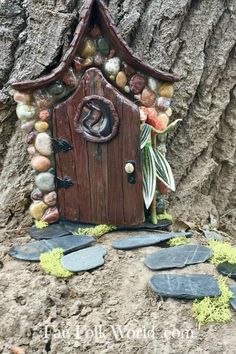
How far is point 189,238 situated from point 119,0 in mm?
1520

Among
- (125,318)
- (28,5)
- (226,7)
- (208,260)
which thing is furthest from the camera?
(226,7)

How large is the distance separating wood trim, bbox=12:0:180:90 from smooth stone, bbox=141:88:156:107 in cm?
9

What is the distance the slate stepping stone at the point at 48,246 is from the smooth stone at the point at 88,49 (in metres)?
0.96

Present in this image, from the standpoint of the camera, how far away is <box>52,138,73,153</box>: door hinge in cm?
276

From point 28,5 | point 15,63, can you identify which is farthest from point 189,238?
point 28,5

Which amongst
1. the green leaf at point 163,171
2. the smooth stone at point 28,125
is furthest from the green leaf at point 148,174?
the smooth stone at point 28,125

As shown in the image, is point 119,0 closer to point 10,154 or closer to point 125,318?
point 10,154

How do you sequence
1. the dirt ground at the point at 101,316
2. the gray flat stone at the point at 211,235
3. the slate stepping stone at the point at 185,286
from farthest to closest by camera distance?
the gray flat stone at the point at 211,235, the slate stepping stone at the point at 185,286, the dirt ground at the point at 101,316

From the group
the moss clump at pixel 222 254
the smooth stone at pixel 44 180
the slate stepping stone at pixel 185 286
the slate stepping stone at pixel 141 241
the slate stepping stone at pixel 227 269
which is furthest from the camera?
the smooth stone at pixel 44 180

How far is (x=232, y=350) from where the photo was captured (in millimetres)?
1956

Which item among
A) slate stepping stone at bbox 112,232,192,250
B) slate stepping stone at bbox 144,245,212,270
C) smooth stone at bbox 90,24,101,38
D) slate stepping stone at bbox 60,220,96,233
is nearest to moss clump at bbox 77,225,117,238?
slate stepping stone at bbox 60,220,96,233

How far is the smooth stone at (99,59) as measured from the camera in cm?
269

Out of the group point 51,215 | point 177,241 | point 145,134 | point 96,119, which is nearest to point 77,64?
point 96,119

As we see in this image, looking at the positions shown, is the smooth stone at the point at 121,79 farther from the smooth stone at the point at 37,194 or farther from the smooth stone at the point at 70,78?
the smooth stone at the point at 37,194
